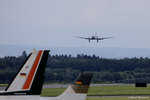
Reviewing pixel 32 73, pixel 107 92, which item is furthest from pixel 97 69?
pixel 32 73

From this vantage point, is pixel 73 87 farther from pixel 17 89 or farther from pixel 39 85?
pixel 17 89

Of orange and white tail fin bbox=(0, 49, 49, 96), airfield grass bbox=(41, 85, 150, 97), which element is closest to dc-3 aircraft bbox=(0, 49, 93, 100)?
orange and white tail fin bbox=(0, 49, 49, 96)

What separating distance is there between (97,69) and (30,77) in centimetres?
7002

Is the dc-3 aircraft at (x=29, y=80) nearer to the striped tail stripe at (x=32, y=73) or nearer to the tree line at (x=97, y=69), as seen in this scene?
the striped tail stripe at (x=32, y=73)

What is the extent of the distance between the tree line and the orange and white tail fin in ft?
156

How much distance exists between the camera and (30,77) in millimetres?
18125

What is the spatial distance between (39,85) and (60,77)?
56.1m

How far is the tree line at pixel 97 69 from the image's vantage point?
73.6m

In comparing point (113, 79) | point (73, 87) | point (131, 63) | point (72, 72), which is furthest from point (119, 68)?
point (73, 87)

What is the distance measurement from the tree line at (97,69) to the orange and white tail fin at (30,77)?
47552 mm

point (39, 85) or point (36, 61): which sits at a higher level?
point (36, 61)

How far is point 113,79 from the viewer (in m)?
78.5

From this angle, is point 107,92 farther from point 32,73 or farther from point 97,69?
point 97,69

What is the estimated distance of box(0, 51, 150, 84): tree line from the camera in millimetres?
73550
